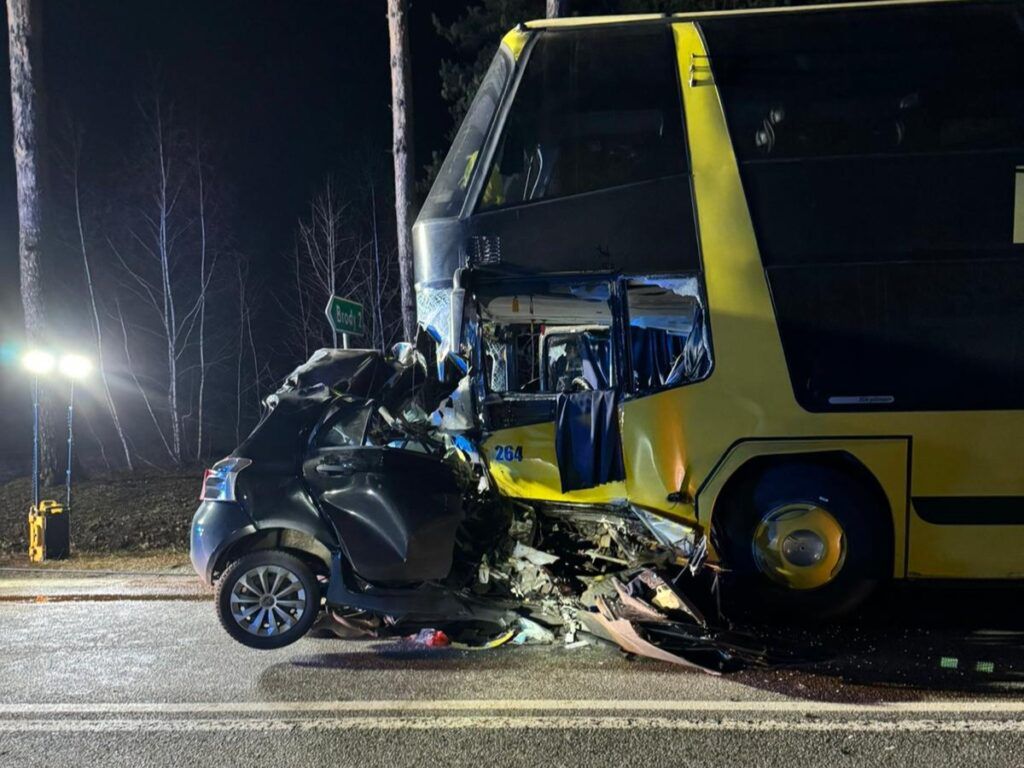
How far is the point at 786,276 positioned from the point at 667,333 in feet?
3.68

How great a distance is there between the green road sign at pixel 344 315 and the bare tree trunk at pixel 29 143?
587 centimetres

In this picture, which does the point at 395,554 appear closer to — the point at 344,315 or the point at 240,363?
the point at 344,315

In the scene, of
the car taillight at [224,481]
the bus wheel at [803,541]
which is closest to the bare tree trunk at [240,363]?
the car taillight at [224,481]

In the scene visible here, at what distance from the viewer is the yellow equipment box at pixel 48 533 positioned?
8.38 m

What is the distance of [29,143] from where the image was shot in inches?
433

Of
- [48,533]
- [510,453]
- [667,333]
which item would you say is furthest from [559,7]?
[48,533]

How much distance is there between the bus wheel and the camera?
4938 mm

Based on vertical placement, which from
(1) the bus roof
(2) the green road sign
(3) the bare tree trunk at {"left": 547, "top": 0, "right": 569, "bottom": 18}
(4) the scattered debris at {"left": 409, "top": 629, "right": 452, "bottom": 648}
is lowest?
(4) the scattered debris at {"left": 409, "top": 629, "right": 452, "bottom": 648}

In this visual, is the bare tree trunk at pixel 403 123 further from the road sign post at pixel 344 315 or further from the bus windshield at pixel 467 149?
the bus windshield at pixel 467 149

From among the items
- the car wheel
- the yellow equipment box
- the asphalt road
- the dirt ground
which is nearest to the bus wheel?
the asphalt road

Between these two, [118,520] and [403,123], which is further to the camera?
[403,123]

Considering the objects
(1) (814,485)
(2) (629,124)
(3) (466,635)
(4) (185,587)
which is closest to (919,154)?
(2) (629,124)

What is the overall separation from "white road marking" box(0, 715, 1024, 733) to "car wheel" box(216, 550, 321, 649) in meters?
0.91

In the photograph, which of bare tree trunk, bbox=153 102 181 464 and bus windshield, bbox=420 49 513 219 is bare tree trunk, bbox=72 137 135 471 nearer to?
bare tree trunk, bbox=153 102 181 464
